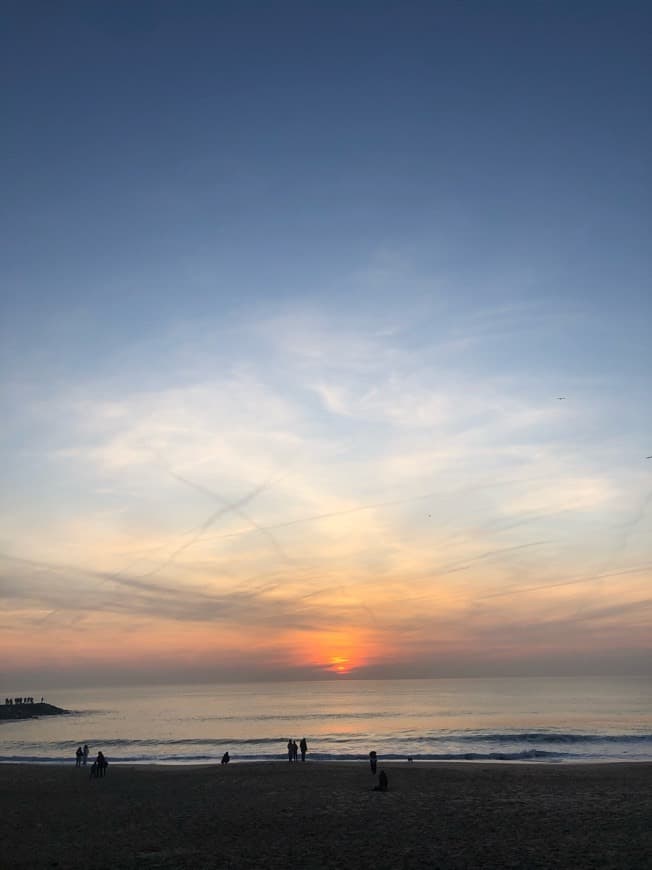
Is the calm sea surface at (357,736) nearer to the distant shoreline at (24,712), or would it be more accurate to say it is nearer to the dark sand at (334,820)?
the distant shoreline at (24,712)

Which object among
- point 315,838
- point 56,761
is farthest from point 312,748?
point 315,838

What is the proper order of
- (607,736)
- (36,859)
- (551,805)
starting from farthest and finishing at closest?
(607,736) → (551,805) → (36,859)

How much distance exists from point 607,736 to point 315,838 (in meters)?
56.4

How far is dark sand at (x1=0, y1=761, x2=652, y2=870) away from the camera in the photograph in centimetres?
1709

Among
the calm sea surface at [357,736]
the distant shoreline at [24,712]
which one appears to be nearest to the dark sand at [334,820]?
the calm sea surface at [357,736]

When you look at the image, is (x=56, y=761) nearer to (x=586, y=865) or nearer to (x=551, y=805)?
(x=551, y=805)

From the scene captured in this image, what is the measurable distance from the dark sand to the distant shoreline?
9086 centimetres

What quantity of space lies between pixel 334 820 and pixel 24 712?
117587mm

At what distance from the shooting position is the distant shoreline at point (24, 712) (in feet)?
367

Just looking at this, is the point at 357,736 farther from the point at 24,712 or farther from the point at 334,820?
the point at 24,712

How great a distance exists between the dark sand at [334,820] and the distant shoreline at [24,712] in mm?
90859

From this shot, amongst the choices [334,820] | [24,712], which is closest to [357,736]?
[334,820]

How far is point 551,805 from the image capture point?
78.9 feet

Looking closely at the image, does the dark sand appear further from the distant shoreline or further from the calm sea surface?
the distant shoreline
